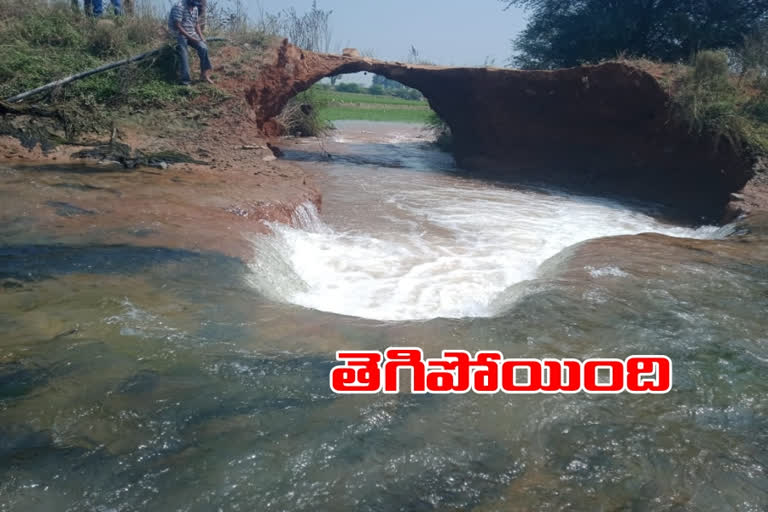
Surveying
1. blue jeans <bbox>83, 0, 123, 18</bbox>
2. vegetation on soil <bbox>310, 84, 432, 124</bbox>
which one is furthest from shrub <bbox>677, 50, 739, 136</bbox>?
vegetation on soil <bbox>310, 84, 432, 124</bbox>

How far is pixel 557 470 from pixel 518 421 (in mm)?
350

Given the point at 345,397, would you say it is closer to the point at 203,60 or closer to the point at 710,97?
the point at 203,60

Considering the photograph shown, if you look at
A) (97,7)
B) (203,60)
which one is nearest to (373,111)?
(97,7)

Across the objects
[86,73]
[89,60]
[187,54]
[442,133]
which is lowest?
[442,133]

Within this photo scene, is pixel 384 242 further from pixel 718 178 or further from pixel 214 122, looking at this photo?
pixel 718 178

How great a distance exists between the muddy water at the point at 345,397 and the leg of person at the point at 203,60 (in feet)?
18.5

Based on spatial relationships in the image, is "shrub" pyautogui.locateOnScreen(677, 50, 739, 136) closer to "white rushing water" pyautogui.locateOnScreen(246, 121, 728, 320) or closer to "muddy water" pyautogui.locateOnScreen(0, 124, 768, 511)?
"white rushing water" pyautogui.locateOnScreen(246, 121, 728, 320)

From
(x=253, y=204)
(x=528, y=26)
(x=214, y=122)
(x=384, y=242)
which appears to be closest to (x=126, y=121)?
(x=214, y=122)

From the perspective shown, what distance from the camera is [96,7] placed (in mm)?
11898

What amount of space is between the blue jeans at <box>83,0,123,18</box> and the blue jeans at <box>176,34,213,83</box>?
264 cm

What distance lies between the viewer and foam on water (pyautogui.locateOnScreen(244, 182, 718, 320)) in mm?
5086

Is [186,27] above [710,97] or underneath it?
above

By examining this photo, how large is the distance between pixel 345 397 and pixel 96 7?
11.9m

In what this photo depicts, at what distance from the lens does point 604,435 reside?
9.04 feet
